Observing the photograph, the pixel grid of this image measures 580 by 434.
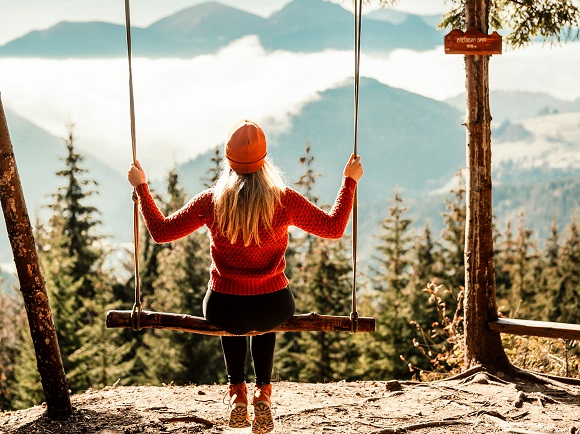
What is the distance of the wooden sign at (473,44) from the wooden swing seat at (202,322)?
3311mm

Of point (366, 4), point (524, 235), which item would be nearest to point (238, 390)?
point (366, 4)

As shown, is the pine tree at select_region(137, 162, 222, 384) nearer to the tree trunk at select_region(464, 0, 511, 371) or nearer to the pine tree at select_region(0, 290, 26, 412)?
the pine tree at select_region(0, 290, 26, 412)

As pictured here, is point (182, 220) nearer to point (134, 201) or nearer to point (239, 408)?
point (134, 201)

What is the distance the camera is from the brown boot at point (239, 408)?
4.27 metres

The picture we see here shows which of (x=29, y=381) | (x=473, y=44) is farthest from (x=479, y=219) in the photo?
(x=29, y=381)

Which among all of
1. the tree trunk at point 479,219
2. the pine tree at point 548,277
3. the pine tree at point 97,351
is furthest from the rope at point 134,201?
the pine tree at point 548,277

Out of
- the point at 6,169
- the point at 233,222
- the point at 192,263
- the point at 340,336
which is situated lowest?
the point at 340,336

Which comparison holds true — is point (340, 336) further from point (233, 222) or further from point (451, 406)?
point (233, 222)

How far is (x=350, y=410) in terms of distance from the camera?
19.4ft

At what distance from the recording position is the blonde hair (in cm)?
374

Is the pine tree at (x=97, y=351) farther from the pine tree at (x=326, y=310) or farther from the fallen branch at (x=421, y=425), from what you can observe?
the fallen branch at (x=421, y=425)

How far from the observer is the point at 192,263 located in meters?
27.7

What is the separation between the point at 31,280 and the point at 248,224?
2554mm

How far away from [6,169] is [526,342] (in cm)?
678
